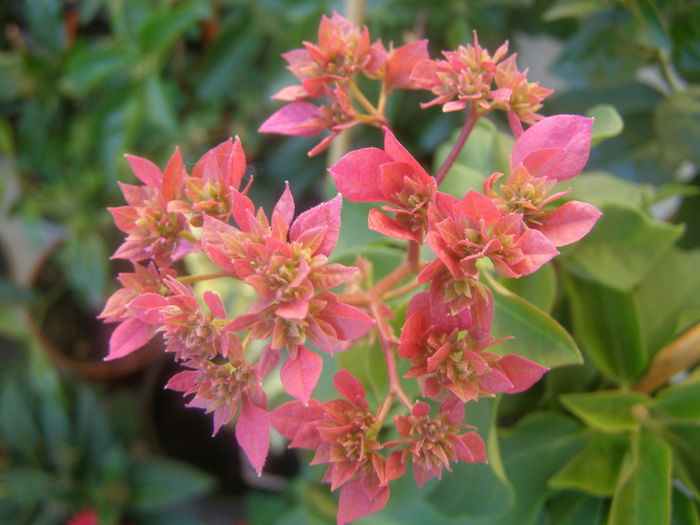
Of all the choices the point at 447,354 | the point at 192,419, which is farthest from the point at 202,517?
the point at 447,354

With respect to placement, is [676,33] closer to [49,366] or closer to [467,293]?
[467,293]

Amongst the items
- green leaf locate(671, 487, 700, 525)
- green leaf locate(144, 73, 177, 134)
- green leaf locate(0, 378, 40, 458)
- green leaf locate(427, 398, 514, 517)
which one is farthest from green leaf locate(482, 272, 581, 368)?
green leaf locate(0, 378, 40, 458)

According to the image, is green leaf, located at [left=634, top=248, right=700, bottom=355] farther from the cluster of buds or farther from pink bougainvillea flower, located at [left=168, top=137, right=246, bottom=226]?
pink bougainvillea flower, located at [left=168, top=137, right=246, bottom=226]

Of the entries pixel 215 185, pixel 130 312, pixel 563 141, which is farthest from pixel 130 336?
pixel 563 141

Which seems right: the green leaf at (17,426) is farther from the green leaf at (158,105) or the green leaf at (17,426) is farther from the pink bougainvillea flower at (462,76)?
the pink bougainvillea flower at (462,76)

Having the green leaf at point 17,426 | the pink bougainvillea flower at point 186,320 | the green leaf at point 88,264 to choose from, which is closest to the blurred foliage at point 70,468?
the green leaf at point 17,426

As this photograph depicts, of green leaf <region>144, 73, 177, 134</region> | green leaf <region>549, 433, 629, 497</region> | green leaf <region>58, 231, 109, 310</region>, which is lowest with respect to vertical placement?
green leaf <region>58, 231, 109, 310</region>
